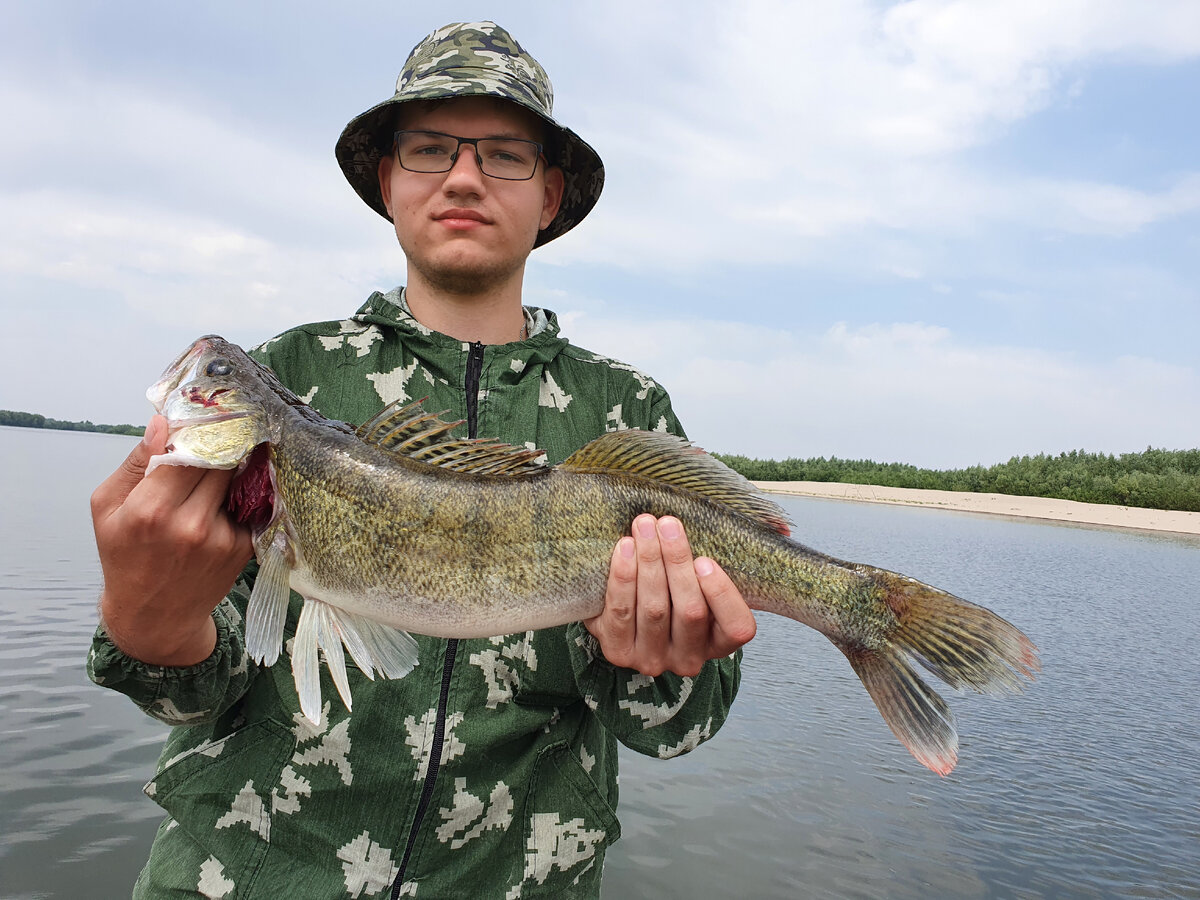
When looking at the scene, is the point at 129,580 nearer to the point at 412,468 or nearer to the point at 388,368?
the point at 412,468

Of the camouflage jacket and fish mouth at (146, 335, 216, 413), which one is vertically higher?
fish mouth at (146, 335, 216, 413)

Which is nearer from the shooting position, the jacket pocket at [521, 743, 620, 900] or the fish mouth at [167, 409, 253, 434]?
the fish mouth at [167, 409, 253, 434]

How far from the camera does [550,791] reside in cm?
273

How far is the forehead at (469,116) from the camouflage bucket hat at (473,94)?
9cm

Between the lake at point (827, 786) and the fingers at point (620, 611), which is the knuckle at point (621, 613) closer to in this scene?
the fingers at point (620, 611)

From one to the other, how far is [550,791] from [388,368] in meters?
1.79

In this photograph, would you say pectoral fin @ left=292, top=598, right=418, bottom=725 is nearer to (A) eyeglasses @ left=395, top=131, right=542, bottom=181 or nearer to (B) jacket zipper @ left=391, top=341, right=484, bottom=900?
(B) jacket zipper @ left=391, top=341, right=484, bottom=900

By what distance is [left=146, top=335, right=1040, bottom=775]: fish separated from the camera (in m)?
2.28

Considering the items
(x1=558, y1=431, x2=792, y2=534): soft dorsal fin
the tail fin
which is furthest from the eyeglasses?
the tail fin

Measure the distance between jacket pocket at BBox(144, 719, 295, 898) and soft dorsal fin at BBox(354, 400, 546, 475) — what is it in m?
1.10

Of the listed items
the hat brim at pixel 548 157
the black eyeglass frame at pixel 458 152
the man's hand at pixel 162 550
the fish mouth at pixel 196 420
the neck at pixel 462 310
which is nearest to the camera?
the man's hand at pixel 162 550

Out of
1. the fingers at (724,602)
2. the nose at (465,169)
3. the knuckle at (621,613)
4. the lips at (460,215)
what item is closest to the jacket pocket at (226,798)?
the knuckle at (621,613)

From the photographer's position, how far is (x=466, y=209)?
305 centimetres

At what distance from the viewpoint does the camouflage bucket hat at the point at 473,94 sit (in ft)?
10.2
